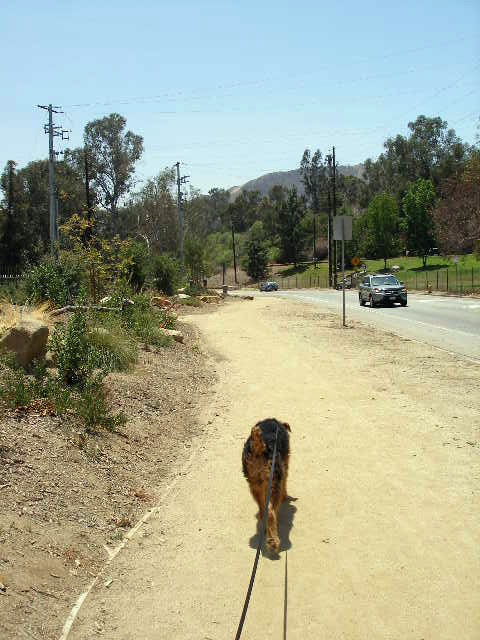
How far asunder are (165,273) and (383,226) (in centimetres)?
5284

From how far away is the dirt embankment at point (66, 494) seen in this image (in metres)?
4.02

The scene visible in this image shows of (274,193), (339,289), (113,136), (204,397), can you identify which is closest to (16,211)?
(113,136)

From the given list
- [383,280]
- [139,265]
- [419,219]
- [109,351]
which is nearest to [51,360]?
[109,351]

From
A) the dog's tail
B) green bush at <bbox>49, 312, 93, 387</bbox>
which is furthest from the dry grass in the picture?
the dog's tail

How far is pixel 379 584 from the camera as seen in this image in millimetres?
4250

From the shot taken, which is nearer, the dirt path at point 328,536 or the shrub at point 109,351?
the dirt path at point 328,536

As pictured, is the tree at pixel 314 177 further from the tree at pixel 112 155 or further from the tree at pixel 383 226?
the tree at pixel 112 155

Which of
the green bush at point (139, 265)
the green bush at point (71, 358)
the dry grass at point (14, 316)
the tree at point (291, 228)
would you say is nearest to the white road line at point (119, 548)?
the green bush at point (71, 358)

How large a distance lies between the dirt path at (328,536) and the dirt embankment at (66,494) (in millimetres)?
222

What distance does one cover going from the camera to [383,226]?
273 ft

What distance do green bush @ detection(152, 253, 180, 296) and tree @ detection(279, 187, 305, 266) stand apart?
189 ft

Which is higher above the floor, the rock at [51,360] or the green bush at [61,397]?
the rock at [51,360]

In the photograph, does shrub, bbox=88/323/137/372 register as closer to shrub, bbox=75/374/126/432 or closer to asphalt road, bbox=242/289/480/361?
shrub, bbox=75/374/126/432

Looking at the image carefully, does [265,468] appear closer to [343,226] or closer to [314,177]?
[343,226]
